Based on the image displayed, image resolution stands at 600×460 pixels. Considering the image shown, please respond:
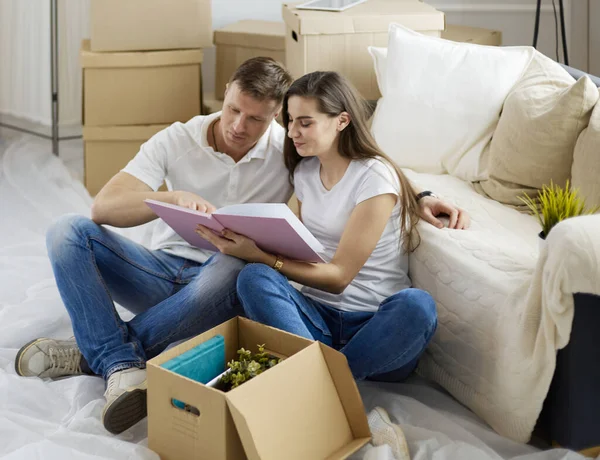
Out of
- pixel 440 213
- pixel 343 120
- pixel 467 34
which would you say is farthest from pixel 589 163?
pixel 467 34

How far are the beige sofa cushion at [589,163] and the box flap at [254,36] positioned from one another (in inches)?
63.2

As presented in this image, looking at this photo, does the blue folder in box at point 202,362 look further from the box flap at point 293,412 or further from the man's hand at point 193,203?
the man's hand at point 193,203

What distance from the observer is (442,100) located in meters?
2.34

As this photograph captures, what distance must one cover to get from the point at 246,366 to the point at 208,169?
0.58 m

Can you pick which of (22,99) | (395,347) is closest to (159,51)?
(22,99)

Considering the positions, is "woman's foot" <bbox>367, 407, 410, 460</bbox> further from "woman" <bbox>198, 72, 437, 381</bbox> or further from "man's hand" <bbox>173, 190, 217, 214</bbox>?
"man's hand" <bbox>173, 190, 217, 214</bbox>

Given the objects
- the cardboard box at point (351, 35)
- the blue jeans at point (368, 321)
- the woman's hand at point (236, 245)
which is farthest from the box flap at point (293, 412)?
the cardboard box at point (351, 35)

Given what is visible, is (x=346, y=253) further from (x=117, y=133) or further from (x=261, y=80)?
(x=117, y=133)

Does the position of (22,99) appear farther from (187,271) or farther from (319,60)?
(187,271)

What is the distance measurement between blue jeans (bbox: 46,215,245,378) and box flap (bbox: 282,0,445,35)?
109 cm

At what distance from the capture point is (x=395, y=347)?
1.67m

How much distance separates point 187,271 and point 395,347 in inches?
21.0

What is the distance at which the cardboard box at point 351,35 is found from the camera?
8.57 ft

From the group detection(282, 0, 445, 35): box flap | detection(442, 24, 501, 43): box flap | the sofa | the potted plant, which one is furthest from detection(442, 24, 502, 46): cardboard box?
the potted plant
